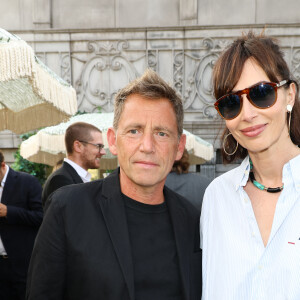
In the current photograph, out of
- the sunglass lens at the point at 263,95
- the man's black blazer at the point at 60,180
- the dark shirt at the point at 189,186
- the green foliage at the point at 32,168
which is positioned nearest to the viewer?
the sunglass lens at the point at 263,95

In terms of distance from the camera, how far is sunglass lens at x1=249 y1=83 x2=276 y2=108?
1793 mm

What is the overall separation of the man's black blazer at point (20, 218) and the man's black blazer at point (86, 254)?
99.0 inches

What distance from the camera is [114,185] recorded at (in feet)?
6.88

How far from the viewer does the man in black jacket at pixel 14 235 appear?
13.9 ft

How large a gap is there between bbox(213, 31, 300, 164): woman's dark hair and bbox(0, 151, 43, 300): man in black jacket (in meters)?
3.05

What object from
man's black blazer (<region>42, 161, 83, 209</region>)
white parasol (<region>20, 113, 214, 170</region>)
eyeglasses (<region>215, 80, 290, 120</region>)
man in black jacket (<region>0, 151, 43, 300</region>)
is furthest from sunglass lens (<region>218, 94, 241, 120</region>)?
white parasol (<region>20, 113, 214, 170</region>)

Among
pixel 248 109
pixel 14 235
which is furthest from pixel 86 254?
pixel 14 235

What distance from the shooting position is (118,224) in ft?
6.30

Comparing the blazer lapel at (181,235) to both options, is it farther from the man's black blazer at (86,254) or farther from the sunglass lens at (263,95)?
the sunglass lens at (263,95)

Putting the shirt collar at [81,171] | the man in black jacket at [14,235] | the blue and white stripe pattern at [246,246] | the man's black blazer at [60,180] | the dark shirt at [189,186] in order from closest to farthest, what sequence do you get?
the blue and white stripe pattern at [246,246]
the man's black blazer at [60,180]
the man in black jacket at [14,235]
the dark shirt at [189,186]
the shirt collar at [81,171]

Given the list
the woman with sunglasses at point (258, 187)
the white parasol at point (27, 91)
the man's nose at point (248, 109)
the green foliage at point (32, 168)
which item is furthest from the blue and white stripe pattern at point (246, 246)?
the green foliage at point (32, 168)

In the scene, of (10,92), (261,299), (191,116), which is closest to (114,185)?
(261,299)

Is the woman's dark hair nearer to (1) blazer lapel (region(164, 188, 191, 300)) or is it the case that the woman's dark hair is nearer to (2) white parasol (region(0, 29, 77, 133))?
(1) blazer lapel (region(164, 188, 191, 300))

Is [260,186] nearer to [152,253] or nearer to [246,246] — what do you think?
[246,246]
